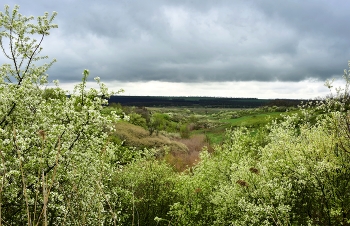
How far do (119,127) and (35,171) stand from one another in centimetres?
2829

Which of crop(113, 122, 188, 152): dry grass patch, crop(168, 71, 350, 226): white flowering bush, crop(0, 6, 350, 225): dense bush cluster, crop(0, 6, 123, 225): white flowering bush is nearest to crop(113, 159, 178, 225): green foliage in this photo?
crop(0, 6, 350, 225): dense bush cluster

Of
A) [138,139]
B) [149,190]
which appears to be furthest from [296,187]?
[138,139]

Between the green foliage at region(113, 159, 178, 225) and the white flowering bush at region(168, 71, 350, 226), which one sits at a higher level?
the white flowering bush at region(168, 71, 350, 226)

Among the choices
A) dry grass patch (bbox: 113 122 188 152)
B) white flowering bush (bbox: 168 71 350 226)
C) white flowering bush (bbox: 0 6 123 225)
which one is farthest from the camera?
dry grass patch (bbox: 113 122 188 152)

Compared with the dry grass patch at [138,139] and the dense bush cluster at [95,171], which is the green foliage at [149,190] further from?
the dry grass patch at [138,139]

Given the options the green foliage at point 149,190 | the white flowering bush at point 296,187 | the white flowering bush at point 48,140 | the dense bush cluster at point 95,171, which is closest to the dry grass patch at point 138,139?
the green foliage at point 149,190

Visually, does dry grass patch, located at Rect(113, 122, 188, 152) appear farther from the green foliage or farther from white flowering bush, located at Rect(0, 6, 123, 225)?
white flowering bush, located at Rect(0, 6, 123, 225)

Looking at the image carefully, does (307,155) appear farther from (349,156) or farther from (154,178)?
(154,178)

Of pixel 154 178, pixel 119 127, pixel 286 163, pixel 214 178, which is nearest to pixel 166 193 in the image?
pixel 154 178

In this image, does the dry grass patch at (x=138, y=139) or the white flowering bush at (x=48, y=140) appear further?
the dry grass patch at (x=138, y=139)

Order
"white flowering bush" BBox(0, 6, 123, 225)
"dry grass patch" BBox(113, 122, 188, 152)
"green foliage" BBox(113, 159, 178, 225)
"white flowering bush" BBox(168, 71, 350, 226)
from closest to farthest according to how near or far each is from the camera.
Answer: "white flowering bush" BBox(0, 6, 123, 225), "white flowering bush" BBox(168, 71, 350, 226), "green foliage" BBox(113, 159, 178, 225), "dry grass patch" BBox(113, 122, 188, 152)

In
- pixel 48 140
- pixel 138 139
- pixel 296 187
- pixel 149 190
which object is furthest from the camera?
pixel 138 139

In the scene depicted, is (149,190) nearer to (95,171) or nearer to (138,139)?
(95,171)

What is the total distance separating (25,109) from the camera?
8625 mm
